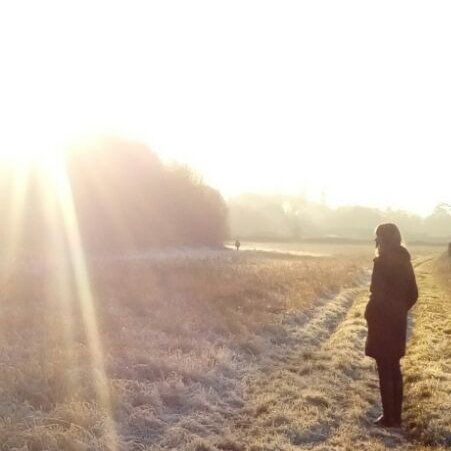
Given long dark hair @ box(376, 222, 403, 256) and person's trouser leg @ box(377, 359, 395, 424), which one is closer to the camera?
person's trouser leg @ box(377, 359, 395, 424)

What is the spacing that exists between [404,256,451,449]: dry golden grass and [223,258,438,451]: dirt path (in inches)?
16.7

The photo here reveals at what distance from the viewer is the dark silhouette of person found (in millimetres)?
8008

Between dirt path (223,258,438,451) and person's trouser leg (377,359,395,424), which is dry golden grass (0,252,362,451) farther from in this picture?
person's trouser leg (377,359,395,424)

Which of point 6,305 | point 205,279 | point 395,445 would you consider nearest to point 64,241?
point 205,279

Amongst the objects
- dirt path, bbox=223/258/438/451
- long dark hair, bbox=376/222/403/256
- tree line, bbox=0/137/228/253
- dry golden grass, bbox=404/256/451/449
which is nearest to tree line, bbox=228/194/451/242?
tree line, bbox=0/137/228/253

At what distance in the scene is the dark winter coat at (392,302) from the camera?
8.02m

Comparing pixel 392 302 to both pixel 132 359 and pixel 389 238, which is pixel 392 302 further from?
pixel 132 359

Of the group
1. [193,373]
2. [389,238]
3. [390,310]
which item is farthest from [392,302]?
[193,373]

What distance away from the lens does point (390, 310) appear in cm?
802

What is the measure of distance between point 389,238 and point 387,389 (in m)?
2.10

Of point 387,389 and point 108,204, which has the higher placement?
point 108,204

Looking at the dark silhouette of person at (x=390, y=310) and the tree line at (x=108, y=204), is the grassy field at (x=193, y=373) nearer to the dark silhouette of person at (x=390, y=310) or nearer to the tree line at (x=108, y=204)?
the dark silhouette of person at (x=390, y=310)

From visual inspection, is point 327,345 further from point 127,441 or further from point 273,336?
point 127,441

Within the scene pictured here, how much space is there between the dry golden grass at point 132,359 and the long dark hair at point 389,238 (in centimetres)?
265
